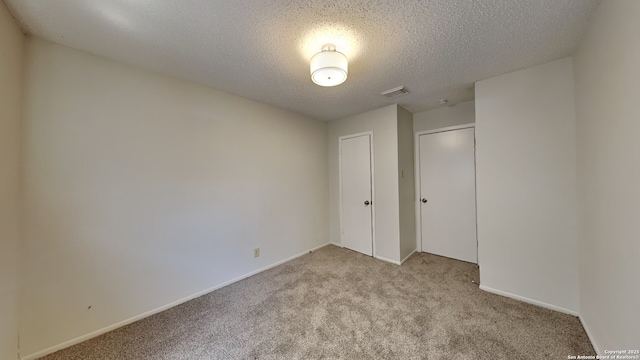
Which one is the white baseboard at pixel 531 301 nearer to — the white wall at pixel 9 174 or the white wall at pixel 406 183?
the white wall at pixel 406 183

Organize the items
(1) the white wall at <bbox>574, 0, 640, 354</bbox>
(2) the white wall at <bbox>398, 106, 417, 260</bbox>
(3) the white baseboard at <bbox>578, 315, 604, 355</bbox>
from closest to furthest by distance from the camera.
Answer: (1) the white wall at <bbox>574, 0, 640, 354</bbox> → (3) the white baseboard at <bbox>578, 315, 604, 355</bbox> → (2) the white wall at <bbox>398, 106, 417, 260</bbox>

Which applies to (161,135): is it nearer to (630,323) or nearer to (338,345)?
(338,345)

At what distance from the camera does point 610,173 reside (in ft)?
4.35

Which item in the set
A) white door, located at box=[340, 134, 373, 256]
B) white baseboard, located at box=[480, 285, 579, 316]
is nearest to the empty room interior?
white baseboard, located at box=[480, 285, 579, 316]

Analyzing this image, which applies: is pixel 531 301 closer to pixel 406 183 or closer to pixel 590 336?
pixel 590 336

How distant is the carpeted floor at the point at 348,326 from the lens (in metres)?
1.58

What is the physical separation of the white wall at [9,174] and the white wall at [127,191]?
7 centimetres

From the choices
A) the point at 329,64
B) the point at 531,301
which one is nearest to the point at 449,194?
the point at 531,301

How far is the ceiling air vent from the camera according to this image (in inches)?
100

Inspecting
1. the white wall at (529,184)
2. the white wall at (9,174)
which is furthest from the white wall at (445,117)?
the white wall at (9,174)

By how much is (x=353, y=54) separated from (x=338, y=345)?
2.38 metres

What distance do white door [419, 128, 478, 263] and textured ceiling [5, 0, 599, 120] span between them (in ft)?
4.00

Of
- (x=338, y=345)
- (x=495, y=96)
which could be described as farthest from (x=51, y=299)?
(x=495, y=96)

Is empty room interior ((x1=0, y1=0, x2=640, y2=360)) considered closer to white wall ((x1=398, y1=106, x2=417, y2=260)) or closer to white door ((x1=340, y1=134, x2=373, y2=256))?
white wall ((x1=398, y1=106, x2=417, y2=260))
